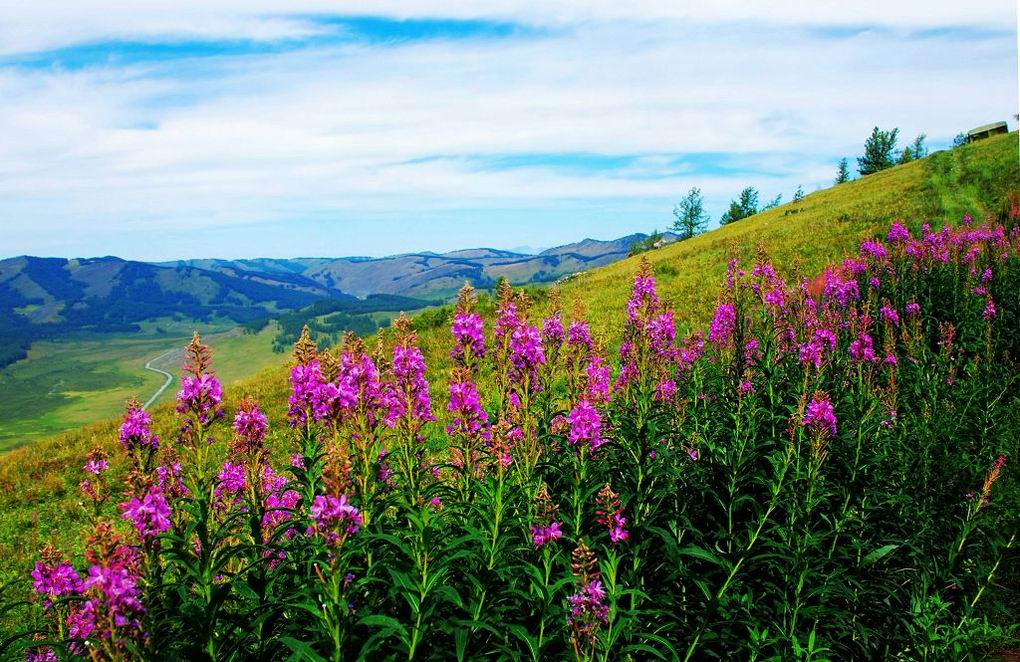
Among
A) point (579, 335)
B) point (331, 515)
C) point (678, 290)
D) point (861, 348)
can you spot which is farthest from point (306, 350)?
point (678, 290)

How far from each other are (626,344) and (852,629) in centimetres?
356

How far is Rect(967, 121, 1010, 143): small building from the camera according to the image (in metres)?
55.0

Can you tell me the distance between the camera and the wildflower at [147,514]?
11.2 feet

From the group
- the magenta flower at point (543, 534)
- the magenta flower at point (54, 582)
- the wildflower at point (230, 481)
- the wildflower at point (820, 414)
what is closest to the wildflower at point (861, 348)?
the wildflower at point (820, 414)

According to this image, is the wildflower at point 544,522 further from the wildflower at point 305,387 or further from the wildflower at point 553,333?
the wildflower at point 553,333

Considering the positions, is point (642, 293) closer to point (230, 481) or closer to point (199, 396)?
point (199, 396)

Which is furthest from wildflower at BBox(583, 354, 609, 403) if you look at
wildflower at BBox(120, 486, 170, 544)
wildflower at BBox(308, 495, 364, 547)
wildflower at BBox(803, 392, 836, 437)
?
wildflower at BBox(120, 486, 170, 544)

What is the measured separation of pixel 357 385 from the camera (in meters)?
4.32

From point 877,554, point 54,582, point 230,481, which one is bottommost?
point 877,554

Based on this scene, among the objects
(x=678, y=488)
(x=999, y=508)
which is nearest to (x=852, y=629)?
(x=678, y=488)

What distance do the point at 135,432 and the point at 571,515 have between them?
3358 mm

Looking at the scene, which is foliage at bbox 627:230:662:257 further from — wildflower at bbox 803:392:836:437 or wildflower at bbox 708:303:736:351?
wildflower at bbox 803:392:836:437

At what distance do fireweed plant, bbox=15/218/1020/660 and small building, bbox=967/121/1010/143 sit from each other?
63.8 meters

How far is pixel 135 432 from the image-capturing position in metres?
3.93
